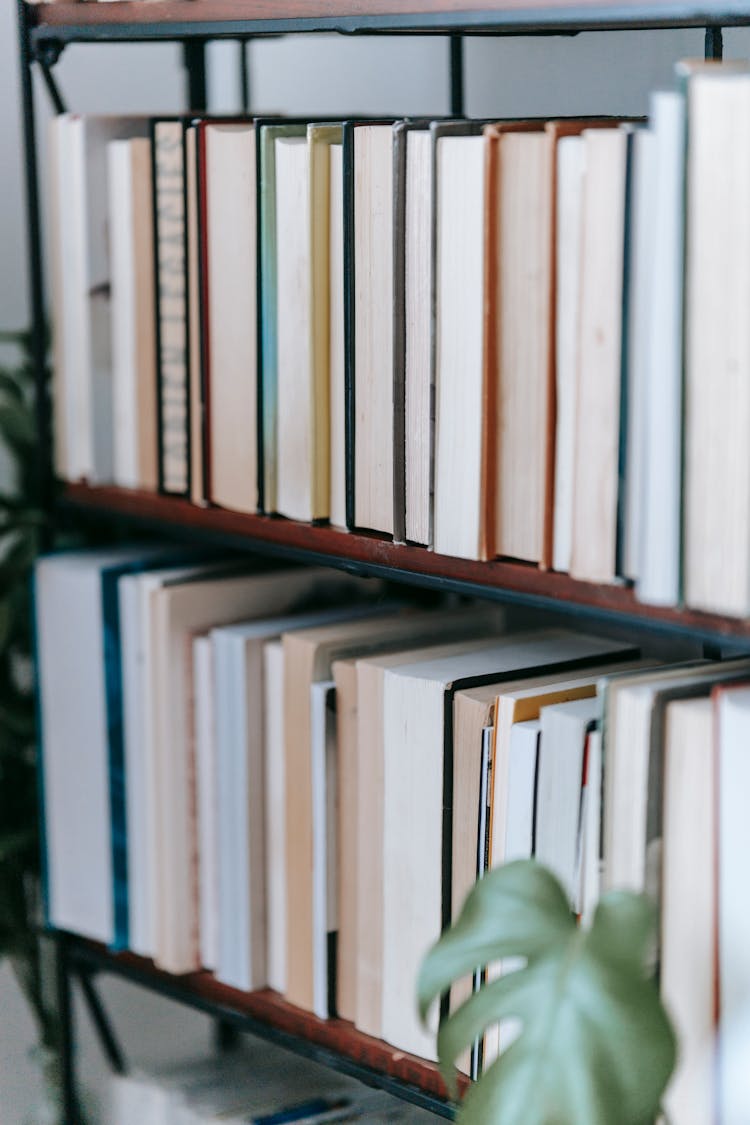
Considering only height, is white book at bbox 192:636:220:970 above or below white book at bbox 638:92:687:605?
below

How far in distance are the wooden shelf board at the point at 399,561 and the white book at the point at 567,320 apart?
0.10 ft

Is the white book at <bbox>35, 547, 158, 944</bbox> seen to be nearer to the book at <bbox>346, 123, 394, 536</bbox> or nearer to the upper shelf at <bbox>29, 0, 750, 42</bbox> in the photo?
the book at <bbox>346, 123, 394, 536</bbox>

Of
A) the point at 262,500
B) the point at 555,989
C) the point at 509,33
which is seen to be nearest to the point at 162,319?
the point at 262,500

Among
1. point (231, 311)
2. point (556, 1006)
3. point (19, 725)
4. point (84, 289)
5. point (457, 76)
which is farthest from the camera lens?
point (19, 725)

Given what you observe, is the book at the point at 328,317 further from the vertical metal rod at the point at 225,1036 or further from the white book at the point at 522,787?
the vertical metal rod at the point at 225,1036

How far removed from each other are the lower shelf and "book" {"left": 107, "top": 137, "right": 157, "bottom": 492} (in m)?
0.42

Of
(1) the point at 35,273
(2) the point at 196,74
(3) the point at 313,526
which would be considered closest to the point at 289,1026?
(3) the point at 313,526

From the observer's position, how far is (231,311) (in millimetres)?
1110

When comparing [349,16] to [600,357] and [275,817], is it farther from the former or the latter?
[275,817]

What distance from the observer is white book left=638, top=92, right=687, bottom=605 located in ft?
2.57

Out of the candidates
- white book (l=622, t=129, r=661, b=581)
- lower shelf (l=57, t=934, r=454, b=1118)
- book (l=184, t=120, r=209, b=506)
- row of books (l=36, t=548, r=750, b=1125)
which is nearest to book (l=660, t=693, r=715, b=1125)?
row of books (l=36, t=548, r=750, b=1125)

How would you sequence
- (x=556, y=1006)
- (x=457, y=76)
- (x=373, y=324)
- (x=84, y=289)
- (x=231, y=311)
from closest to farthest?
(x=556, y=1006) < (x=373, y=324) < (x=231, y=311) < (x=84, y=289) < (x=457, y=76)

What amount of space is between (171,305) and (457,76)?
1.19ft

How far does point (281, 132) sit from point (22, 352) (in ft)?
2.17
